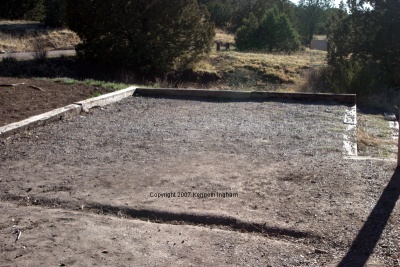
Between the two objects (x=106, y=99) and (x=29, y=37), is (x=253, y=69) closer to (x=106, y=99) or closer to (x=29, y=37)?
(x=29, y=37)

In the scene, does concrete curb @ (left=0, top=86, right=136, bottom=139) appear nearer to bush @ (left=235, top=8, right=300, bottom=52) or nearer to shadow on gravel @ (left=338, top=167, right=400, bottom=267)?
shadow on gravel @ (left=338, top=167, right=400, bottom=267)

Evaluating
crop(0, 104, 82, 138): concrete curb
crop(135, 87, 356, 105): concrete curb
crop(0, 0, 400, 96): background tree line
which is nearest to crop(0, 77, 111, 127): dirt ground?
crop(0, 104, 82, 138): concrete curb

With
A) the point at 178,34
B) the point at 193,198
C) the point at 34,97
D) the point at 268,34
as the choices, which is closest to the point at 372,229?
the point at 193,198

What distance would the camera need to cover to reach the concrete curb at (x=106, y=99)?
9750 mm

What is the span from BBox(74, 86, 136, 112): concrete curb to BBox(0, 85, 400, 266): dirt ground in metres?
1.28

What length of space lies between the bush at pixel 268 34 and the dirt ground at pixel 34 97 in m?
24.8

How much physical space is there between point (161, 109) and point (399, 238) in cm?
634

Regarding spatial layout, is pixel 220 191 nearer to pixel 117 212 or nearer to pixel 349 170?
pixel 117 212

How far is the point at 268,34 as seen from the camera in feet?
117

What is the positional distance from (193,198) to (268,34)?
1240 inches

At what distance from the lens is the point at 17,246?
4.29m

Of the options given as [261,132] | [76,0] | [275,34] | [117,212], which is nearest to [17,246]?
[117,212]

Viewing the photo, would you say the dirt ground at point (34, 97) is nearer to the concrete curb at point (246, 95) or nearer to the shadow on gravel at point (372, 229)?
the concrete curb at point (246, 95)

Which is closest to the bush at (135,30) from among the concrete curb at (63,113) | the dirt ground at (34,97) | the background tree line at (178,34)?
the background tree line at (178,34)
